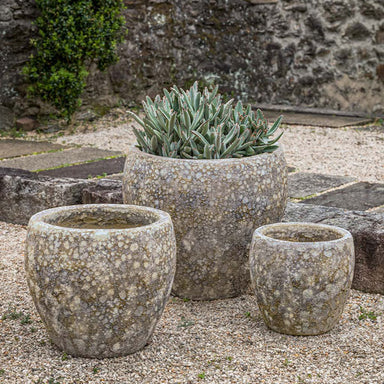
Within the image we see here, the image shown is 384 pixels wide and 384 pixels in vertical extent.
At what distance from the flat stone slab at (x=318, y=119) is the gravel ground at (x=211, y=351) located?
4.84 metres

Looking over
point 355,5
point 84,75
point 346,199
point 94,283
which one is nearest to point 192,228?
point 94,283

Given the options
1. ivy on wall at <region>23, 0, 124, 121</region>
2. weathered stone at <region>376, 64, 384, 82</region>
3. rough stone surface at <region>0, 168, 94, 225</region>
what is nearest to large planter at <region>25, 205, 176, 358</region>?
rough stone surface at <region>0, 168, 94, 225</region>

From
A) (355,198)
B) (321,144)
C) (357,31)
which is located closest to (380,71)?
(357,31)

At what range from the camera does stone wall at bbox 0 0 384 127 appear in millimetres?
8516

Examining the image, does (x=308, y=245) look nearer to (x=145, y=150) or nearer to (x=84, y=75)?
(x=145, y=150)

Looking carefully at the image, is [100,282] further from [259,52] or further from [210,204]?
[259,52]

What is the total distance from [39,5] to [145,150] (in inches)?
180

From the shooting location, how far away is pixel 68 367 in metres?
2.51

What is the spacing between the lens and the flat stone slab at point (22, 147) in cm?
630

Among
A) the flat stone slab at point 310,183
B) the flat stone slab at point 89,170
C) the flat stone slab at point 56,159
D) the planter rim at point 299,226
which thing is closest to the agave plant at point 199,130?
the planter rim at point 299,226

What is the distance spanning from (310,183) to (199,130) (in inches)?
82.9

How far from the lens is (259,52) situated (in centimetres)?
915

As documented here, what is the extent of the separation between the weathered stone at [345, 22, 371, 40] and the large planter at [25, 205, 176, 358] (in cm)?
674

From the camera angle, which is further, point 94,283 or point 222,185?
point 222,185
